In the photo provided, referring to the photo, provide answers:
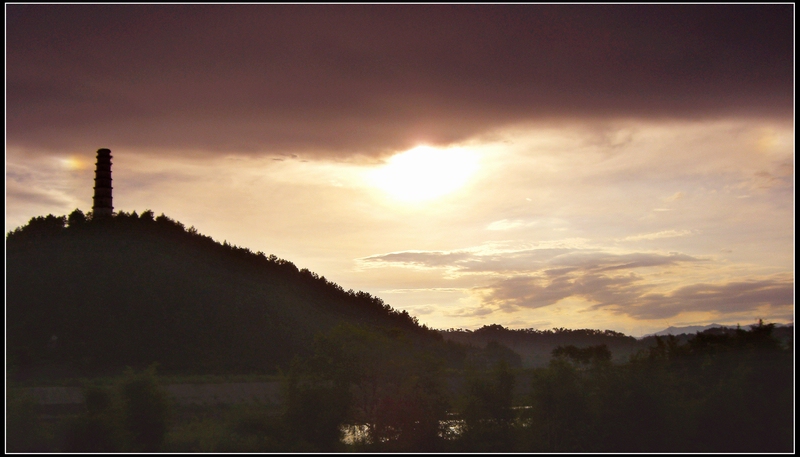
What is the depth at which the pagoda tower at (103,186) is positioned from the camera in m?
94.3

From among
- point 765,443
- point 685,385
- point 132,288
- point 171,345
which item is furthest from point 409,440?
point 132,288

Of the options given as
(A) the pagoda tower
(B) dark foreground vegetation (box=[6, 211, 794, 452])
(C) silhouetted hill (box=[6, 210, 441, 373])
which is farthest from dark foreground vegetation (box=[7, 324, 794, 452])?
(A) the pagoda tower

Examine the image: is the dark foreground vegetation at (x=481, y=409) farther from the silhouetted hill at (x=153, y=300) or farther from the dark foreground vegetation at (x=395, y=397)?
the silhouetted hill at (x=153, y=300)

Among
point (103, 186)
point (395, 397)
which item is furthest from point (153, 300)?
point (395, 397)

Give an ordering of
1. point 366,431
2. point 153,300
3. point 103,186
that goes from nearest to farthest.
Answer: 1. point 366,431
2. point 153,300
3. point 103,186

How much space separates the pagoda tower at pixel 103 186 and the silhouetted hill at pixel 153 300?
1508 millimetres

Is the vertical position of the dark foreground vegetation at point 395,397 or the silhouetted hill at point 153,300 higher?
the silhouetted hill at point 153,300

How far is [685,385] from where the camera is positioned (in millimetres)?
44594

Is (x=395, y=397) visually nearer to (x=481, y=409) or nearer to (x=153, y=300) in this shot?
(x=481, y=409)

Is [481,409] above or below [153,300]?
below

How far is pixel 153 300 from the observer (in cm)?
8556

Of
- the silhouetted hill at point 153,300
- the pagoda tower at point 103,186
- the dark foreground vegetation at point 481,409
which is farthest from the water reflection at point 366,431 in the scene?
the pagoda tower at point 103,186

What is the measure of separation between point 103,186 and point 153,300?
20.4 metres

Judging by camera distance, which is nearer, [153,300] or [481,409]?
[481,409]
